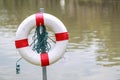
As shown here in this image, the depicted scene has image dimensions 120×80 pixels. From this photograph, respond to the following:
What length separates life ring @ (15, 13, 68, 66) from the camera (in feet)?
17.4

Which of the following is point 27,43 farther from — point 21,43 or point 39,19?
point 39,19

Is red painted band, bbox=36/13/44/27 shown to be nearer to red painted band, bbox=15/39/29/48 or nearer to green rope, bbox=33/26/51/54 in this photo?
green rope, bbox=33/26/51/54

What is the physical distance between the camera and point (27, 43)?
5.34m

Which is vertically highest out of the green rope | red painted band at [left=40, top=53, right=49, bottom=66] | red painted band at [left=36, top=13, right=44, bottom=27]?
red painted band at [left=36, top=13, right=44, bottom=27]

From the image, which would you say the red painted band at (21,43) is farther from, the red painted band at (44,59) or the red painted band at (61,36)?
the red painted band at (61,36)

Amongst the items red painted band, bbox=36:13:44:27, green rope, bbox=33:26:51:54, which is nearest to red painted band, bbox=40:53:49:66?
green rope, bbox=33:26:51:54

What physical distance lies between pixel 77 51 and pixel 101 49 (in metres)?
0.92

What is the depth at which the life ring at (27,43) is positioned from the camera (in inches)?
209

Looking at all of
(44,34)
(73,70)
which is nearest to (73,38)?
(73,70)

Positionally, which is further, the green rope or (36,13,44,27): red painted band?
the green rope

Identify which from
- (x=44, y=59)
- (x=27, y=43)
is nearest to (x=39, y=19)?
(x=27, y=43)

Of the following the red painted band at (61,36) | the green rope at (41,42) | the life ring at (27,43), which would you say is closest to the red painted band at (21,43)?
the life ring at (27,43)

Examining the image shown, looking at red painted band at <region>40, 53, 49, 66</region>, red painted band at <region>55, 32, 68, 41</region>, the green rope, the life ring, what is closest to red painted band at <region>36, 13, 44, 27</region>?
the life ring

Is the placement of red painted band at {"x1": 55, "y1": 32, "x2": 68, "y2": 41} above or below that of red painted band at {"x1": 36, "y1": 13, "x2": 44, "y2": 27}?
below
